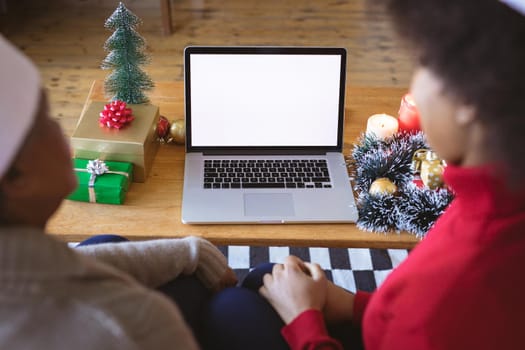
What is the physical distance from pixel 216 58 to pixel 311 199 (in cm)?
37

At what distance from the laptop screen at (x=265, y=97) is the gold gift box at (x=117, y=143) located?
120mm

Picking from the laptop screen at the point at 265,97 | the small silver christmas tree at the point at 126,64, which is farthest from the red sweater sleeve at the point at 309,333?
the small silver christmas tree at the point at 126,64

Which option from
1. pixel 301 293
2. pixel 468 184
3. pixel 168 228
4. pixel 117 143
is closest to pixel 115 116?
pixel 117 143

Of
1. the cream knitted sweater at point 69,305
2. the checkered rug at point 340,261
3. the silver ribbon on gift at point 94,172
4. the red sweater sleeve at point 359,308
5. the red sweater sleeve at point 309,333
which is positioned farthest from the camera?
the checkered rug at point 340,261

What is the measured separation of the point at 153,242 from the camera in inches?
43.8

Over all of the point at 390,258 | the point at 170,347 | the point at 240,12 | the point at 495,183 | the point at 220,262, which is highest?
the point at 495,183

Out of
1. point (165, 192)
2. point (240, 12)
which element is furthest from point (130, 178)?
point (240, 12)

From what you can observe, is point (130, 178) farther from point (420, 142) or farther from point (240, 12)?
point (240, 12)

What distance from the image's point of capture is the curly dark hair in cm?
68

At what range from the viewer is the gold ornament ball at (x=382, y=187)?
1263 millimetres

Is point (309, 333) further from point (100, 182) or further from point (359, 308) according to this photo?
point (100, 182)

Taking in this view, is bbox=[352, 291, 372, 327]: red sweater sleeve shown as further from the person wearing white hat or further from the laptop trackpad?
the person wearing white hat

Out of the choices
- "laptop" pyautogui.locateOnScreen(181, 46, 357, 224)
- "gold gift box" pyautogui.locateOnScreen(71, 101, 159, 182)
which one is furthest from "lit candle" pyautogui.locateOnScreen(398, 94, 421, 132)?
"gold gift box" pyautogui.locateOnScreen(71, 101, 159, 182)

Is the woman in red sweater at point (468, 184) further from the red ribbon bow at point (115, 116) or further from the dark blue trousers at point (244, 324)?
the red ribbon bow at point (115, 116)
